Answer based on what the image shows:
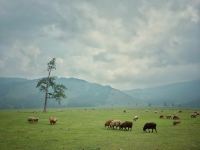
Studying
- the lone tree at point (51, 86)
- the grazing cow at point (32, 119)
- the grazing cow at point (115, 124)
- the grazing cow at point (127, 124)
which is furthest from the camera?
the lone tree at point (51, 86)

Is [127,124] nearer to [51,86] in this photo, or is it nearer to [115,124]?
[115,124]

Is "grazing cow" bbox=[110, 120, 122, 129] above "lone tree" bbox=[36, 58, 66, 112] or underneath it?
underneath

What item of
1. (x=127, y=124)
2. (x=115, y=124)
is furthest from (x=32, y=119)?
(x=127, y=124)

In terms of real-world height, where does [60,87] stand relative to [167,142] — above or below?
above

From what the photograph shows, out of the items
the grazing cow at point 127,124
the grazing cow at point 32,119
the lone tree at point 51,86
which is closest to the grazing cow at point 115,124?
the grazing cow at point 127,124

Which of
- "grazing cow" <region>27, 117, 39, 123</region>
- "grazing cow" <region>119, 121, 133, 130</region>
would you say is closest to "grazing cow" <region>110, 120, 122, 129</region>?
"grazing cow" <region>119, 121, 133, 130</region>

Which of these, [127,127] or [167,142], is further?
[127,127]

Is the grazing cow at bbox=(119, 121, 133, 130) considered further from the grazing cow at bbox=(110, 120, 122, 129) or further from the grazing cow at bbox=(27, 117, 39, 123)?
the grazing cow at bbox=(27, 117, 39, 123)

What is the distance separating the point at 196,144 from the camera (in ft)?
99.5

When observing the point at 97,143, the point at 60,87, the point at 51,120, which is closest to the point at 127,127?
the point at 51,120

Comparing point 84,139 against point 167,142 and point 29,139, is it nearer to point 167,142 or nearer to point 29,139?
point 29,139

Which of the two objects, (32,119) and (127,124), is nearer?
(127,124)

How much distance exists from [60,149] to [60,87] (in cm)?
6729

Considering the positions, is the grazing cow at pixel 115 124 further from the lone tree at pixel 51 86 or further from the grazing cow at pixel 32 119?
the lone tree at pixel 51 86
